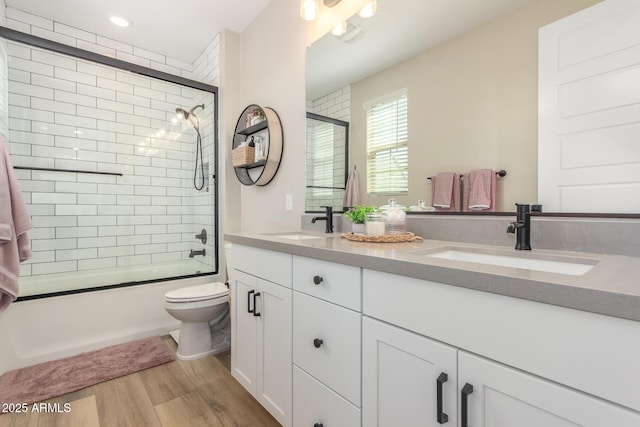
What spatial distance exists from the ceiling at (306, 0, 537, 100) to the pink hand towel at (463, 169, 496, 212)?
603 millimetres

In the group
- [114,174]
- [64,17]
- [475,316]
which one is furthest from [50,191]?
[475,316]

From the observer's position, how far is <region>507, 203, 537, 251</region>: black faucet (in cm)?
103

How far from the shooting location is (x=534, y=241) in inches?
42.7

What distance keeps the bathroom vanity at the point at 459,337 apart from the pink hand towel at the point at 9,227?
1.59m

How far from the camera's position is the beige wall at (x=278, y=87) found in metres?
2.09

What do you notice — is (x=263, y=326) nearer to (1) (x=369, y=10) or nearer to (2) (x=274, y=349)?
(2) (x=274, y=349)

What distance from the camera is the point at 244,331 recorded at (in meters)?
1.64

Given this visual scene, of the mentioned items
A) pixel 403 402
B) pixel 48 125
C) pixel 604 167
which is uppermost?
pixel 48 125

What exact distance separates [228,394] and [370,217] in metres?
1.28

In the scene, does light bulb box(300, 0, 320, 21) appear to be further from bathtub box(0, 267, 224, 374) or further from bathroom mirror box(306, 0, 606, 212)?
bathtub box(0, 267, 224, 374)

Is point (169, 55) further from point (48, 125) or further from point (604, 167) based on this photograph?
point (604, 167)

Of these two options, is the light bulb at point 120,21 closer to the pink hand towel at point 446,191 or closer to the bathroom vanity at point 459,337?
the bathroom vanity at point 459,337

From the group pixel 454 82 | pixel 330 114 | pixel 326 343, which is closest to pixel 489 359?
pixel 326 343

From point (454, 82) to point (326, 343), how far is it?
46.7 inches
